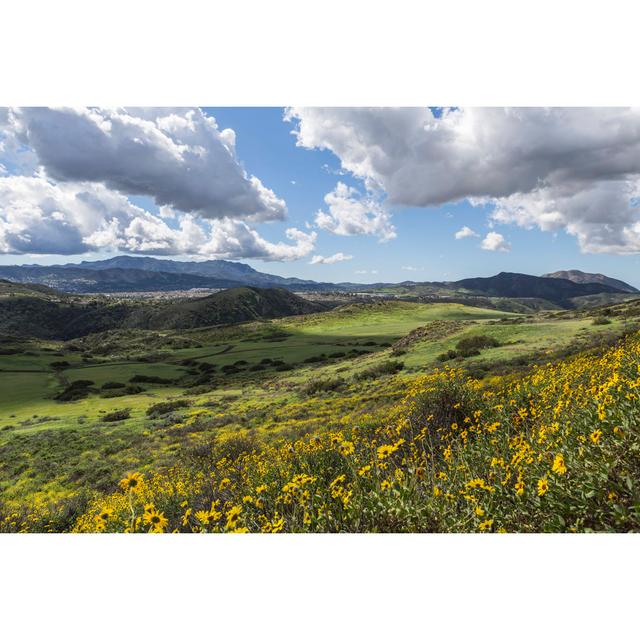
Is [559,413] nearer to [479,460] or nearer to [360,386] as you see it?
[479,460]

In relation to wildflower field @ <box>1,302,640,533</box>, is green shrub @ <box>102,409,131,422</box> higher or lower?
lower

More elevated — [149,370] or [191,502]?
[191,502]

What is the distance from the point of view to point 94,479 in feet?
46.7

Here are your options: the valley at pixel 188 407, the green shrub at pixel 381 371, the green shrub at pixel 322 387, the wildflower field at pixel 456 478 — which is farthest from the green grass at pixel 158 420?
the wildflower field at pixel 456 478

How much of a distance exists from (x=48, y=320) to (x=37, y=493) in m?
229

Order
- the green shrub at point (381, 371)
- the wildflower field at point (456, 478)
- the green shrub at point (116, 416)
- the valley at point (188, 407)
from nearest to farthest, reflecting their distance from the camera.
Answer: the wildflower field at point (456, 478)
the valley at point (188, 407)
the green shrub at point (116, 416)
the green shrub at point (381, 371)

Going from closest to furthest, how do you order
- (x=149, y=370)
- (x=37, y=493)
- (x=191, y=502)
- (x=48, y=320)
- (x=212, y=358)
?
(x=191, y=502), (x=37, y=493), (x=149, y=370), (x=212, y=358), (x=48, y=320)

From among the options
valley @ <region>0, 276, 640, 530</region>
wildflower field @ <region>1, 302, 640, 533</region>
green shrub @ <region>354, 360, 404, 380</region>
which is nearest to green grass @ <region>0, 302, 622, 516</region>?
valley @ <region>0, 276, 640, 530</region>

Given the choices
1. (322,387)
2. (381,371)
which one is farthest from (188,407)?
(381,371)

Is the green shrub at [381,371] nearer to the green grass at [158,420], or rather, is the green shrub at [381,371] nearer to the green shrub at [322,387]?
the green grass at [158,420]

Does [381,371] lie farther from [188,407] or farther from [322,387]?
[188,407]

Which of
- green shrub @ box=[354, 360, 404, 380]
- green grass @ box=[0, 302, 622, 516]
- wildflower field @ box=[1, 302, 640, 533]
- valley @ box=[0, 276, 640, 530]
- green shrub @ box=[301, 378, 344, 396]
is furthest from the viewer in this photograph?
green shrub @ box=[354, 360, 404, 380]

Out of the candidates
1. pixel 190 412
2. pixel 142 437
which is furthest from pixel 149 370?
pixel 142 437

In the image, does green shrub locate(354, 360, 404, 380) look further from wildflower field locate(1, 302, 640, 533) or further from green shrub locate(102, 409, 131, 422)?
green shrub locate(102, 409, 131, 422)
